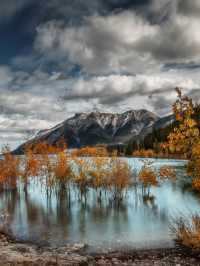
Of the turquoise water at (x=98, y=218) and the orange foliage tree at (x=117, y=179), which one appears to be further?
the orange foliage tree at (x=117, y=179)

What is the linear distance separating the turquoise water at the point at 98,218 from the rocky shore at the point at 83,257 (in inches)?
109

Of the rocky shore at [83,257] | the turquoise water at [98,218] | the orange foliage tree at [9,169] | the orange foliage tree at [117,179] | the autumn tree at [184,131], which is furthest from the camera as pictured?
the orange foliage tree at [9,169]

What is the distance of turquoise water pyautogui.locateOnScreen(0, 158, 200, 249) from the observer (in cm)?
2856

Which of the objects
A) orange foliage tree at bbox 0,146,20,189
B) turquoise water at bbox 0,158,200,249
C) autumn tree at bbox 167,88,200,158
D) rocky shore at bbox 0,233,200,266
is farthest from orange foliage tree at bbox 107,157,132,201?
autumn tree at bbox 167,88,200,158

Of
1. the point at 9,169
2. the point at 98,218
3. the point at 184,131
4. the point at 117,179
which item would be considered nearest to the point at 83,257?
the point at 184,131

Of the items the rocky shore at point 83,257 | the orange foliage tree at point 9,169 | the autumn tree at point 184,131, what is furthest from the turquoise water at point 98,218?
the autumn tree at point 184,131

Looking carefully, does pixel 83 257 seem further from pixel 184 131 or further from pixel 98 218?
pixel 98 218

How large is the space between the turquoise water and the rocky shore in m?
2.78

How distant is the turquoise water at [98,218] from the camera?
2856cm

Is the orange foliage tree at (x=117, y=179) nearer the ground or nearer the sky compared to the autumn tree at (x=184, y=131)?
nearer the ground

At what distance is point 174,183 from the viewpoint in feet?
238

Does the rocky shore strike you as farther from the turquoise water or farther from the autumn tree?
the autumn tree

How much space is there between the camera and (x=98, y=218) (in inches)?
1537

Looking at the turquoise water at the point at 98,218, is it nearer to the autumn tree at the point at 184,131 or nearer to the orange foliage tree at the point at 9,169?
the orange foliage tree at the point at 9,169
